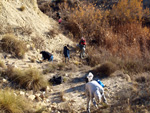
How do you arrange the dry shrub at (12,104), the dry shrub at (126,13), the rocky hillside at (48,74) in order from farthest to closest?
the dry shrub at (126,13) < the rocky hillside at (48,74) < the dry shrub at (12,104)

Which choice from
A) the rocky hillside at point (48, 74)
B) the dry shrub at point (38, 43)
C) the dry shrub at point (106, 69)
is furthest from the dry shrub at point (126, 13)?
the dry shrub at point (106, 69)

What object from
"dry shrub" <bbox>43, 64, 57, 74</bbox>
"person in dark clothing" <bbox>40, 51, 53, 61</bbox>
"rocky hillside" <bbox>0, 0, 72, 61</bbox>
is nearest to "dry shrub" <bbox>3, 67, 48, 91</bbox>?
"dry shrub" <bbox>43, 64, 57, 74</bbox>

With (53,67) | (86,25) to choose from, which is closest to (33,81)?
(53,67)

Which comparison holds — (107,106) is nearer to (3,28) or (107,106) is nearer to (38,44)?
(38,44)

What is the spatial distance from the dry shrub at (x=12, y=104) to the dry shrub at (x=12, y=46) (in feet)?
11.1

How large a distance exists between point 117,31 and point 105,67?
6.66m

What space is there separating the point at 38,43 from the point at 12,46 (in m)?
1.68

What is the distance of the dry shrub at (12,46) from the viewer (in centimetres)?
784

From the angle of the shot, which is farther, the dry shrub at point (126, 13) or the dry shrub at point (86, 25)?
the dry shrub at point (126, 13)

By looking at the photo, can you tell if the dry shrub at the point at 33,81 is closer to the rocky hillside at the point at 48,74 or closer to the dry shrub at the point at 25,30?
the rocky hillside at the point at 48,74

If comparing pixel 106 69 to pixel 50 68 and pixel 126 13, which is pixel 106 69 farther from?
pixel 126 13

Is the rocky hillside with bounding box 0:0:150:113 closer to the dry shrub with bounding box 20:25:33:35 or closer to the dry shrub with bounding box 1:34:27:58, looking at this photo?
the dry shrub with bounding box 20:25:33:35

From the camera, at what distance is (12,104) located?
4590 mm

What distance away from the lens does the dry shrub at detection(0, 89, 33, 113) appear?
4500 millimetres
